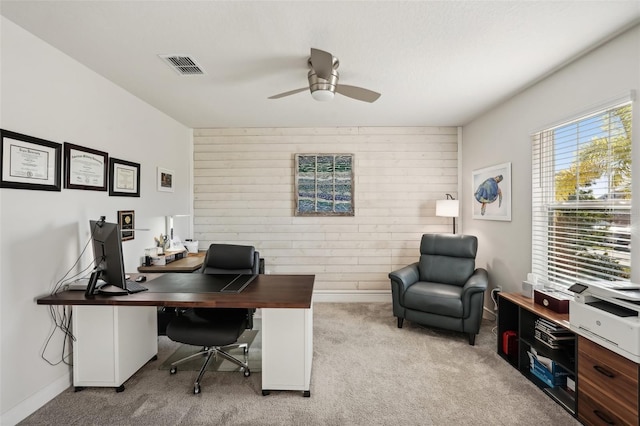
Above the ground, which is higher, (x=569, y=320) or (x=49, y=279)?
(x=49, y=279)

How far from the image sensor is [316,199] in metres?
4.41

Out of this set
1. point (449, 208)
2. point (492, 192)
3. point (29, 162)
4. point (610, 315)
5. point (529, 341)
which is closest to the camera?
point (610, 315)

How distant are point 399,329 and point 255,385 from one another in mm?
1768

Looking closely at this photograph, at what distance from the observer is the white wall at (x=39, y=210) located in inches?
75.6

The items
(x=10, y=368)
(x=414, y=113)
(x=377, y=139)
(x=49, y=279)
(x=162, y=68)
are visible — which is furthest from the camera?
(x=377, y=139)

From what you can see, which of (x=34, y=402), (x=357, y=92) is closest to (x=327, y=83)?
(x=357, y=92)

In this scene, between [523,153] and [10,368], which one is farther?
[523,153]

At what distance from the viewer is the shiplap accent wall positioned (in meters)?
4.37

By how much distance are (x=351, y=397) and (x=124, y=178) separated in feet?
9.53

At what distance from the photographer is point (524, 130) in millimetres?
3029

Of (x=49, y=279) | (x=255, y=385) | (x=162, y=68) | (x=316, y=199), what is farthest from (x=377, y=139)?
(x=49, y=279)

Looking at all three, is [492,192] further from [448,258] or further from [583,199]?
[583,199]

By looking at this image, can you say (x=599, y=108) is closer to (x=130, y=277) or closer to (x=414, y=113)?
(x=414, y=113)

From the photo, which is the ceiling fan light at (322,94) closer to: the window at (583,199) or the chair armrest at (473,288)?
→ the window at (583,199)
